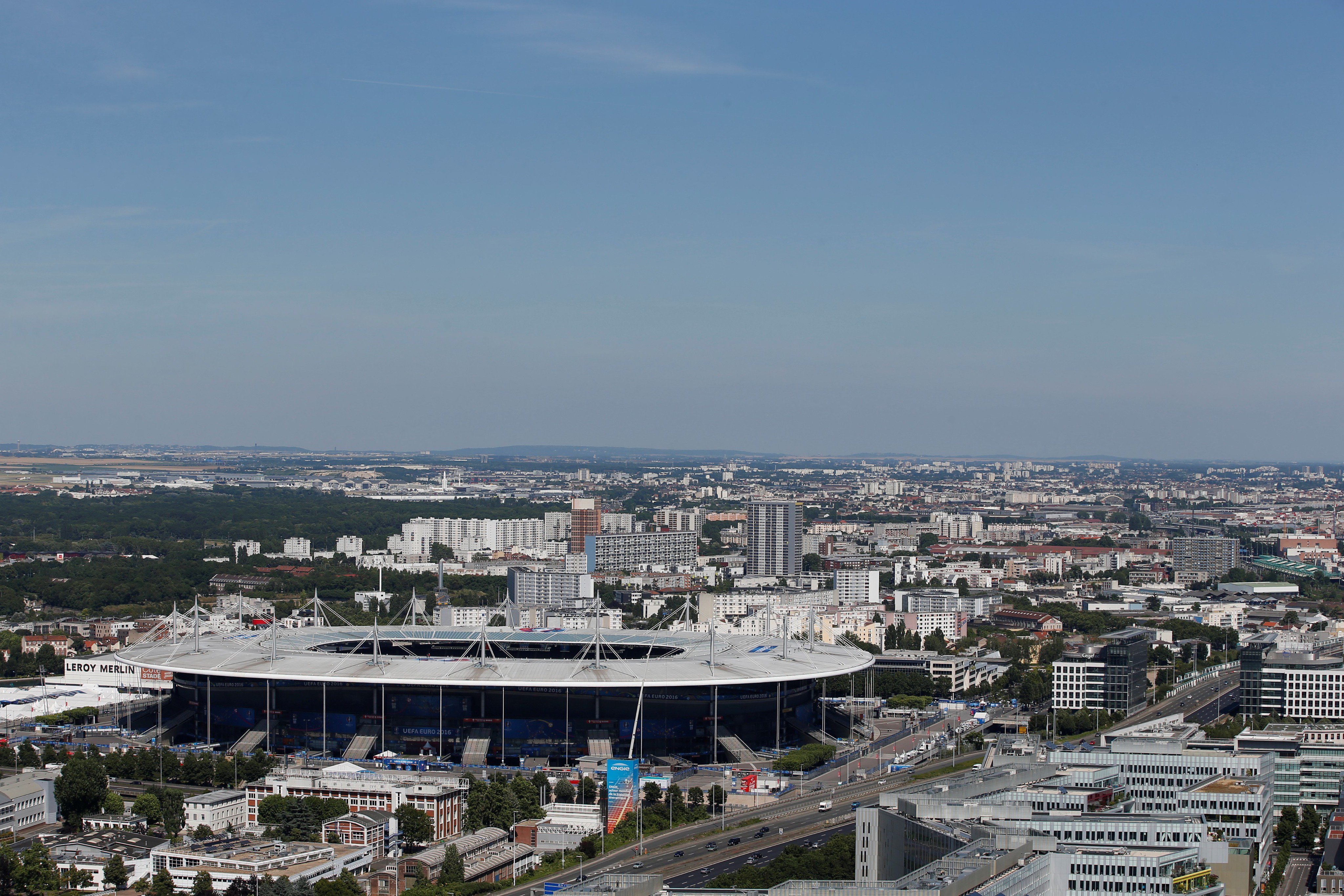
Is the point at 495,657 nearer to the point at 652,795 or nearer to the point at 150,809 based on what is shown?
the point at 652,795

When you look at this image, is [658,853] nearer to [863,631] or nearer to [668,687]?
A: [668,687]

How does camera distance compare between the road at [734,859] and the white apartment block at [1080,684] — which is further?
the white apartment block at [1080,684]

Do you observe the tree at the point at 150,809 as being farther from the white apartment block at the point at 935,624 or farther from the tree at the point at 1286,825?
the white apartment block at the point at 935,624

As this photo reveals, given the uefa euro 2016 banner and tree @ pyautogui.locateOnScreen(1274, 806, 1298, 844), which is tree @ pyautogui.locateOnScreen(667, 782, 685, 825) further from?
tree @ pyautogui.locateOnScreen(1274, 806, 1298, 844)

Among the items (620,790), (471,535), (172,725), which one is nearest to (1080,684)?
(620,790)

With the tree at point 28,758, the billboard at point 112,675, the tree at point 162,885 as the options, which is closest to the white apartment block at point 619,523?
the billboard at point 112,675

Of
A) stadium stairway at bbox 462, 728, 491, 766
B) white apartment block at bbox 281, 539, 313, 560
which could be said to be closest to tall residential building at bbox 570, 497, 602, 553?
white apartment block at bbox 281, 539, 313, 560

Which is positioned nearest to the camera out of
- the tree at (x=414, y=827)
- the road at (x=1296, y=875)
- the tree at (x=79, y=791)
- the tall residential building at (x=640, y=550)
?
the road at (x=1296, y=875)
